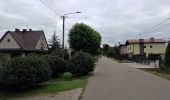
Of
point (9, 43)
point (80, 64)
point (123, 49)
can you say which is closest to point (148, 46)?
point (123, 49)

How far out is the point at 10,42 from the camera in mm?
52000

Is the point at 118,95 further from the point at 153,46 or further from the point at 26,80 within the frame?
the point at 153,46

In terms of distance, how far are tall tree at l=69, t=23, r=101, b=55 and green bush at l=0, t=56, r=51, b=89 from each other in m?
31.9

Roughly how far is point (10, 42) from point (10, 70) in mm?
36200

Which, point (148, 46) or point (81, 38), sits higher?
point (81, 38)

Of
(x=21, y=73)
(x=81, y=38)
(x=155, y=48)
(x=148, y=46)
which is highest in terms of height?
(x=81, y=38)

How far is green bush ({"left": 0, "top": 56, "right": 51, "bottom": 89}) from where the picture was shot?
669 inches

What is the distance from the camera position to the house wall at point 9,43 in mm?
51562

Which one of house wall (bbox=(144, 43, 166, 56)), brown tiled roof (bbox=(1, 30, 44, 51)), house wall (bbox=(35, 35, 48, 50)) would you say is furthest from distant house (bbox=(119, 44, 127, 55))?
brown tiled roof (bbox=(1, 30, 44, 51))

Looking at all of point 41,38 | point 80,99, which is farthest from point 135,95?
point 41,38

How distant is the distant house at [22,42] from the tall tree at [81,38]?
780 cm

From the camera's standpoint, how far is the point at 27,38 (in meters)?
56.7

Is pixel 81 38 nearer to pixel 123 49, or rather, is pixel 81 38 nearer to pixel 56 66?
pixel 56 66

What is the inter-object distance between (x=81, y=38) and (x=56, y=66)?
85.2ft
